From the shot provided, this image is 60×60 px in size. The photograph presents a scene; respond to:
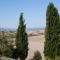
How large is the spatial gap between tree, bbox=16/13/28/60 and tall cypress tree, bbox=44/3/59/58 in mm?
4825

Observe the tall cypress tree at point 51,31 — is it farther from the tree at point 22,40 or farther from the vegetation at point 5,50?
the tree at point 22,40

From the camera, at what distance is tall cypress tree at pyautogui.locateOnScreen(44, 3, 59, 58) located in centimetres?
2003

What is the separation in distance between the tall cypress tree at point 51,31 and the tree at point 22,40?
4825 millimetres

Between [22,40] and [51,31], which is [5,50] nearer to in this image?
[22,40]

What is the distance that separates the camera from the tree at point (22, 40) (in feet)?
81.5

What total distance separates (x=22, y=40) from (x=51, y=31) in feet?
18.9

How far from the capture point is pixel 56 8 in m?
20.5

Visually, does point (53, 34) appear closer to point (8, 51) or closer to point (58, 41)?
point (58, 41)

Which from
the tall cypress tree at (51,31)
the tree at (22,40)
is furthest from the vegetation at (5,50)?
the tall cypress tree at (51,31)

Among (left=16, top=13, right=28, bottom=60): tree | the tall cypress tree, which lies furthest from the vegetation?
the tall cypress tree

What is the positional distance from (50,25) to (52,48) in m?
1.92

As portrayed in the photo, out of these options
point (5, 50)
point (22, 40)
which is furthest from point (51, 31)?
point (22, 40)

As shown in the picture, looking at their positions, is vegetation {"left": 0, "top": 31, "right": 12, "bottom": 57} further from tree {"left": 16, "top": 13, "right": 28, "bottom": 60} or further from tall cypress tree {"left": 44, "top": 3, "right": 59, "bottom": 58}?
tall cypress tree {"left": 44, "top": 3, "right": 59, "bottom": 58}

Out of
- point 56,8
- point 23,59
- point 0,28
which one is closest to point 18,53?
point 23,59
